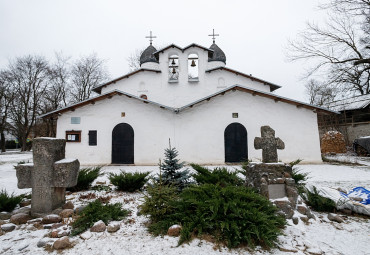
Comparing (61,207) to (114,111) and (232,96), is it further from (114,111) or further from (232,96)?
(232,96)

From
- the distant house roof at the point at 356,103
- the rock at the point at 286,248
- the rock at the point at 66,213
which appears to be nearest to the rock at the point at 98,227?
the rock at the point at 66,213

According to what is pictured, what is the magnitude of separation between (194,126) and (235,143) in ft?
8.93

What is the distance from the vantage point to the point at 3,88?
22.8 m

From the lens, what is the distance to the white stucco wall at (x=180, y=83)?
1535 cm

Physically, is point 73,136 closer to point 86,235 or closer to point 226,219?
→ point 86,235

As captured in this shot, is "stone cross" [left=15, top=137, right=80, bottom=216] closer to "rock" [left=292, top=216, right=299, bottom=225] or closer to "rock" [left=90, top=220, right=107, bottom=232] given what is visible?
"rock" [left=90, top=220, right=107, bottom=232]

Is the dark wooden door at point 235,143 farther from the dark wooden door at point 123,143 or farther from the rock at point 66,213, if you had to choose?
the rock at point 66,213

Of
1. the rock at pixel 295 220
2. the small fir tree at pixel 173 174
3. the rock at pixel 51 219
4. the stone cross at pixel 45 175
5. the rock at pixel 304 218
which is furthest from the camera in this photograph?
the small fir tree at pixel 173 174

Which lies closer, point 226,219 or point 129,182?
point 226,219

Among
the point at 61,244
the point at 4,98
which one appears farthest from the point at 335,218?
the point at 4,98

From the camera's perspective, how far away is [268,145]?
4.38 m

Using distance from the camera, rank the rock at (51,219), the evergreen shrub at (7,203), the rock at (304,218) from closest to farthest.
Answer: the rock at (51,219), the rock at (304,218), the evergreen shrub at (7,203)

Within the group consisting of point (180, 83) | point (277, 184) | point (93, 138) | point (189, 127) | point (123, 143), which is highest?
point (180, 83)

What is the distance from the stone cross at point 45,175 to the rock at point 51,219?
374 mm
